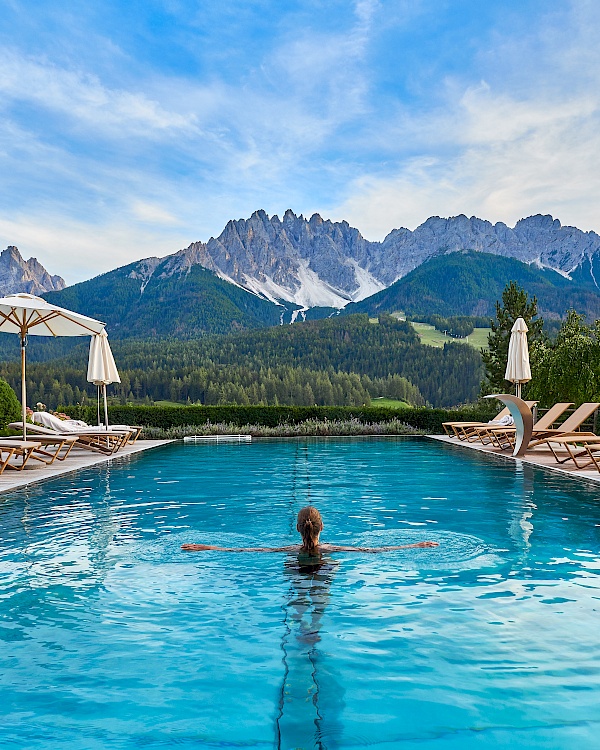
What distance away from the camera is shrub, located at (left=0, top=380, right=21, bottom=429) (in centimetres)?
1556

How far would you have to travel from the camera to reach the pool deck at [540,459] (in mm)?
9570

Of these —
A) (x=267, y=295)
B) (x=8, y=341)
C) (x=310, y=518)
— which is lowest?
(x=310, y=518)

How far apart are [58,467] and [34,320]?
8.49ft

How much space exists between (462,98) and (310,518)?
865 inches

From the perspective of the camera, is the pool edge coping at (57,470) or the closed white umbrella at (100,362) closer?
the pool edge coping at (57,470)

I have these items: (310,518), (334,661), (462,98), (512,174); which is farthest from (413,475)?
(512,174)

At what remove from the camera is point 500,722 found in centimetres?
263

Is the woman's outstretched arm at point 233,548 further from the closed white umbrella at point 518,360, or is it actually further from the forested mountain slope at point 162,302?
the forested mountain slope at point 162,302

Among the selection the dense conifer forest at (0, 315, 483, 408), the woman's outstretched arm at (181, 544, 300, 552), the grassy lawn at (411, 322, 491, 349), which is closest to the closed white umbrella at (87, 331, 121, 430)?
the woman's outstretched arm at (181, 544, 300, 552)

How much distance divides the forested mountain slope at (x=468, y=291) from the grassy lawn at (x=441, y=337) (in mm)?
32818

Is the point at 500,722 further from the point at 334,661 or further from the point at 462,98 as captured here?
the point at 462,98

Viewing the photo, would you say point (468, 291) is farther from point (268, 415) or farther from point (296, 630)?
point (296, 630)

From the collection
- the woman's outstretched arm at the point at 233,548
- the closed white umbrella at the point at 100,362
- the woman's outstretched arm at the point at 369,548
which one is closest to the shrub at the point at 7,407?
the closed white umbrella at the point at 100,362

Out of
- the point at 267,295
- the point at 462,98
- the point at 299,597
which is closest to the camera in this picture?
the point at 299,597
